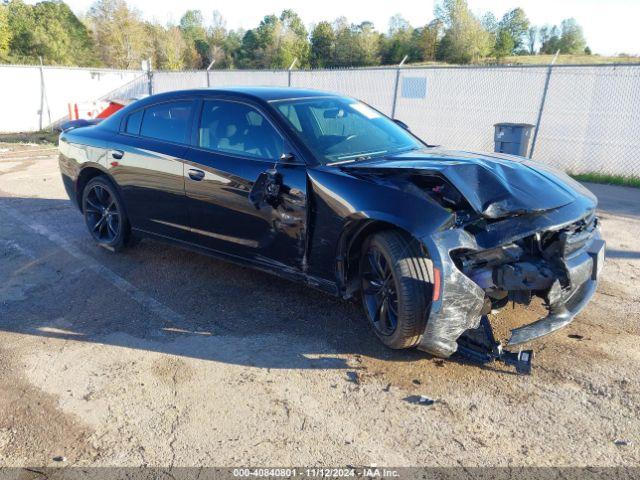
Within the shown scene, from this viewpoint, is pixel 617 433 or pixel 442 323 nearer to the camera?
pixel 617 433

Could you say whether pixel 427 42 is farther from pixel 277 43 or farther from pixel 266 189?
pixel 266 189

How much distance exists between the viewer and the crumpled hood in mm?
3281

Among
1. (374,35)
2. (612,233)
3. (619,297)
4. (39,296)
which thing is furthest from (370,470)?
(374,35)

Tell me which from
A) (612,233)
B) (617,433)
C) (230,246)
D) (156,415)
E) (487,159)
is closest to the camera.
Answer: (617,433)

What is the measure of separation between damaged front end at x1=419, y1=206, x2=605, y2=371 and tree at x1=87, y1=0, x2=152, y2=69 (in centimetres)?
5094

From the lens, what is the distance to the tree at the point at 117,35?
48778mm

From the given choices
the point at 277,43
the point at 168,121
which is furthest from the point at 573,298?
the point at 277,43

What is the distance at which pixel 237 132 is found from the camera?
444 cm

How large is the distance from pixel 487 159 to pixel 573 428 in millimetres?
1921

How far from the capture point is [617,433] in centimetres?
279

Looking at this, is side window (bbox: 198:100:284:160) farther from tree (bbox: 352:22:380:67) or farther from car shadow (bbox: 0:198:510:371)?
tree (bbox: 352:22:380:67)

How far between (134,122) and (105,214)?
1088 mm

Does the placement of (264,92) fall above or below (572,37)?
below

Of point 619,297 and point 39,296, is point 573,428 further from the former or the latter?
point 39,296
